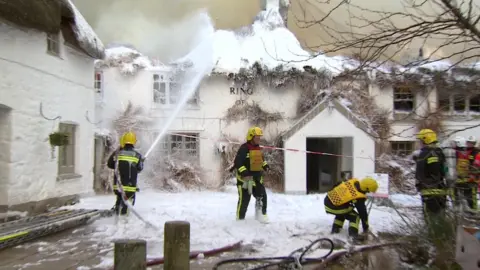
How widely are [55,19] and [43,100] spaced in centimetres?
172

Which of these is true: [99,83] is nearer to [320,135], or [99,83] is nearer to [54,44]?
[54,44]

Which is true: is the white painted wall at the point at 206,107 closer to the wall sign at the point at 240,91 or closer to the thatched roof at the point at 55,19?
the wall sign at the point at 240,91

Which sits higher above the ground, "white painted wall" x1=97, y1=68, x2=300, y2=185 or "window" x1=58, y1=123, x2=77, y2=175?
"white painted wall" x1=97, y1=68, x2=300, y2=185

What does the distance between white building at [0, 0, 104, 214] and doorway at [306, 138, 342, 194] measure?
844cm

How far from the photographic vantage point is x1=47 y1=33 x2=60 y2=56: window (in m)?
9.73

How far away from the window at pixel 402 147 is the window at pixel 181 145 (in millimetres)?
6826

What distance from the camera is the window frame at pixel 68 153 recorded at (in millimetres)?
10398

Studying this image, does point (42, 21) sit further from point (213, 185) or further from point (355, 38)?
point (213, 185)

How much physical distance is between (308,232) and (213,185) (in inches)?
313

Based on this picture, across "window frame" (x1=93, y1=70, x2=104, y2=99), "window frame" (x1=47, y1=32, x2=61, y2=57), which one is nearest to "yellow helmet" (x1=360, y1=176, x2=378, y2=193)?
"window frame" (x1=47, y1=32, x2=61, y2=57)

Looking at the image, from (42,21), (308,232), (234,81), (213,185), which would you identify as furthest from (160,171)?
(308,232)

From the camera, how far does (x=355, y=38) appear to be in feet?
15.2

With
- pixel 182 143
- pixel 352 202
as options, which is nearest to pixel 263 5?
pixel 182 143

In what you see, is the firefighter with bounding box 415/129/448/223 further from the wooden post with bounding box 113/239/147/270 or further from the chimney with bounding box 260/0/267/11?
the chimney with bounding box 260/0/267/11
